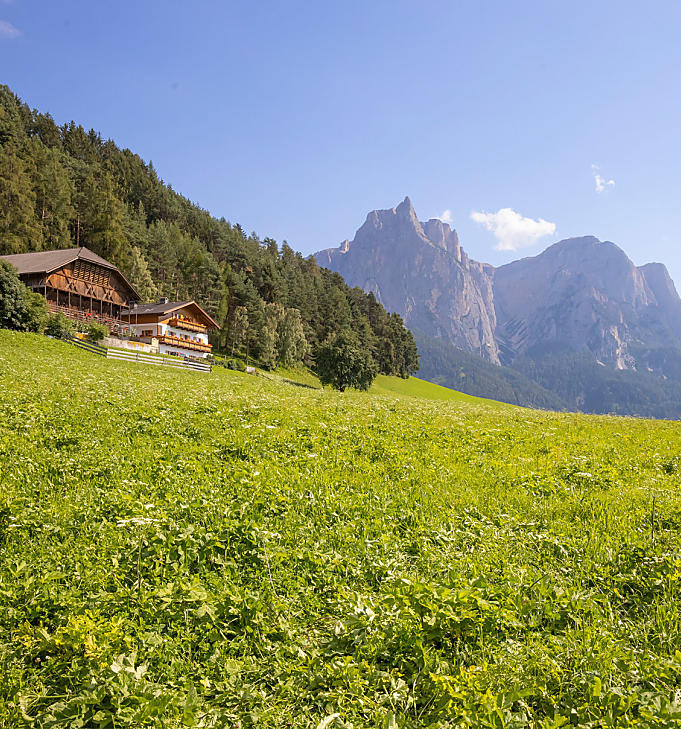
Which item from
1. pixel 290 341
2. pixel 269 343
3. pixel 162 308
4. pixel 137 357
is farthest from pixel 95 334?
pixel 290 341

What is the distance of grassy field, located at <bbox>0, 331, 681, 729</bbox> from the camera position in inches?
155

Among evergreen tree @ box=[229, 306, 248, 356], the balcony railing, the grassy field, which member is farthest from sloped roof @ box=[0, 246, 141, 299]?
the grassy field

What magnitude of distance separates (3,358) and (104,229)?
8415 cm

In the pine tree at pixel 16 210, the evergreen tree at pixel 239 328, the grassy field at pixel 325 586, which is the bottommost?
the grassy field at pixel 325 586

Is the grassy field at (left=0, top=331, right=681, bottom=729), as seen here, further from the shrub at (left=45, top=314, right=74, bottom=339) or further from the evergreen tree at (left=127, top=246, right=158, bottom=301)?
the evergreen tree at (left=127, top=246, right=158, bottom=301)

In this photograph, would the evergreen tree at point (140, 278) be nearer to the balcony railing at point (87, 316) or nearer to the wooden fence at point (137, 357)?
the balcony railing at point (87, 316)

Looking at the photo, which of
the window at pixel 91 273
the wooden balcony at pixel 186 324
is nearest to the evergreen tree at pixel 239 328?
the wooden balcony at pixel 186 324

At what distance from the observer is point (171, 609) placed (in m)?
5.09

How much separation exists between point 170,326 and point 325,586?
257ft

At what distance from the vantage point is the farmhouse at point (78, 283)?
67.8 m

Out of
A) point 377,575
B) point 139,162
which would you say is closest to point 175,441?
point 377,575

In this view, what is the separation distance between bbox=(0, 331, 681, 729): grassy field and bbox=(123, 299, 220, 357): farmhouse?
66581mm

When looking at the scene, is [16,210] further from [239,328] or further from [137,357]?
[137,357]

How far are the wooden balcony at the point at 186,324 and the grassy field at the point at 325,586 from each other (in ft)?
232
